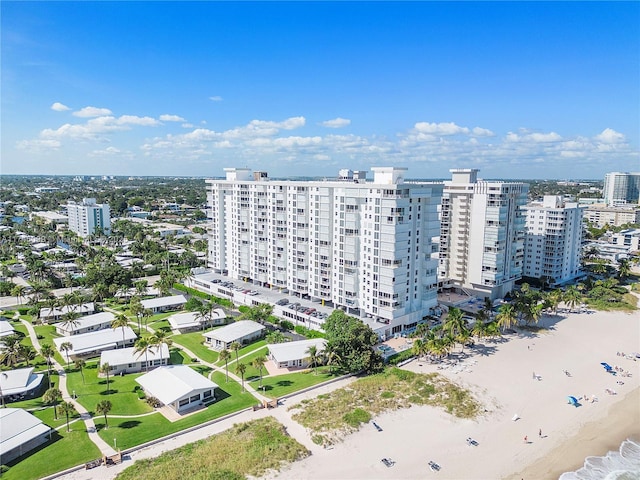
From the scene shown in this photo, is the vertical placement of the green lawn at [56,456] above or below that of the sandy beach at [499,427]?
above

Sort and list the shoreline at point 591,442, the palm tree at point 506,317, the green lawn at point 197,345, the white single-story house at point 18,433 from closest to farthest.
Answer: the white single-story house at point 18,433, the shoreline at point 591,442, the green lawn at point 197,345, the palm tree at point 506,317

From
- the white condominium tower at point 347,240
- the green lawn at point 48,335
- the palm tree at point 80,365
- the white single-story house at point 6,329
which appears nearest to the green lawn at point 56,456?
the palm tree at point 80,365

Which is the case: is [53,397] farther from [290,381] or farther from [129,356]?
[290,381]

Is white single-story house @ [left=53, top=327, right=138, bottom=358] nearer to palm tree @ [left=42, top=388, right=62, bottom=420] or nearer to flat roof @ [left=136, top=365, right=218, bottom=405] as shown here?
palm tree @ [left=42, top=388, right=62, bottom=420]

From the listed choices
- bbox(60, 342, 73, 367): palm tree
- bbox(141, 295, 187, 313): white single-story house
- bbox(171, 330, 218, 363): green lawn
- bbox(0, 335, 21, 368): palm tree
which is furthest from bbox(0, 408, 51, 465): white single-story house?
bbox(141, 295, 187, 313): white single-story house

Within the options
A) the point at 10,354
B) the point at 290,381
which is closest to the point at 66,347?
the point at 10,354

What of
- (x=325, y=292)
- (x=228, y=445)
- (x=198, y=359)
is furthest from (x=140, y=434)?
(x=325, y=292)

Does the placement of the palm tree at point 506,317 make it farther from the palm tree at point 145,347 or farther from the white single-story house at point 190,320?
the palm tree at point 145,347

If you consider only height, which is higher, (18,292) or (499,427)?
(18,292)
